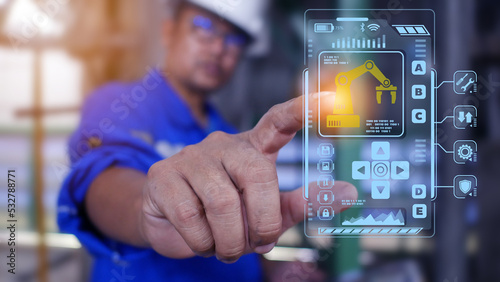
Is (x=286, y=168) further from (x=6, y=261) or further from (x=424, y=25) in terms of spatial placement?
(x=6, y=261)

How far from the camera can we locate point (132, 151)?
1.87ft

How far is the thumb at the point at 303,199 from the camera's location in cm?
50

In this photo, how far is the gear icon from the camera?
556mm

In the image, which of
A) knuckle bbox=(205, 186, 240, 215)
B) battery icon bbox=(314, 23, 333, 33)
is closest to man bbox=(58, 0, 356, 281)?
knuckle bbox=(205, 186, 240, 215)

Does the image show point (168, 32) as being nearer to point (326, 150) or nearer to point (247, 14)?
point (247, 14)

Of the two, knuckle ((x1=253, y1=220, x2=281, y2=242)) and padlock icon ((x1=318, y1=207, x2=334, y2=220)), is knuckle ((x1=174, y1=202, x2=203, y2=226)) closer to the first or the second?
knuckle ((x1=253, y1=220, x2=281, y2=242))

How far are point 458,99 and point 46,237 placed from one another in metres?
0.71

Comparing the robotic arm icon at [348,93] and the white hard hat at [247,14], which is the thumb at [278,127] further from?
the white hard hat at [247,14]

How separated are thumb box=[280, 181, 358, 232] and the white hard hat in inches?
10.0

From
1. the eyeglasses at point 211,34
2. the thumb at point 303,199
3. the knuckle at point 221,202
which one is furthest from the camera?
the eyeglasses at point 211,34

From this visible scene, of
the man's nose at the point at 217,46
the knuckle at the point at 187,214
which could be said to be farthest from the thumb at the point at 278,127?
the man's nose at the point at 217,46

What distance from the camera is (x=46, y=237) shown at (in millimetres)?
678

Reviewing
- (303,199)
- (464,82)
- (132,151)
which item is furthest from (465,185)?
(132,151)

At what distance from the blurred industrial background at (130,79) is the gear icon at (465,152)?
0.04 metres
